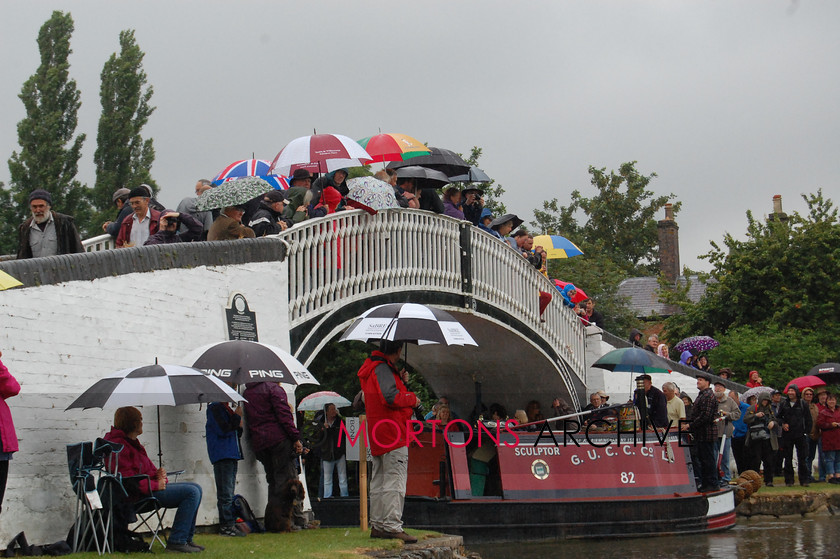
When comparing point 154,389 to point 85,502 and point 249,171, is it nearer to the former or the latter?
point 85,502

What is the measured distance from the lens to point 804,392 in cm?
2184

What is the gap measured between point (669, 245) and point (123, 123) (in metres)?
25.5

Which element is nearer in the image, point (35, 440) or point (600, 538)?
point (35, 440)

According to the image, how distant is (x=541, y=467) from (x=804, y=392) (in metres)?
8.03

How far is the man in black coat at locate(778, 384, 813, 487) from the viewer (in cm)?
2066

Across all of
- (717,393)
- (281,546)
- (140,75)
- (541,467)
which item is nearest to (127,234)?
(281,546)

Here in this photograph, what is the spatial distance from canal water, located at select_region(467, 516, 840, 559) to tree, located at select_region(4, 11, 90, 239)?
26.7 metres

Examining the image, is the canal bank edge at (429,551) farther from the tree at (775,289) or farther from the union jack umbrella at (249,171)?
the tree at (775,289)

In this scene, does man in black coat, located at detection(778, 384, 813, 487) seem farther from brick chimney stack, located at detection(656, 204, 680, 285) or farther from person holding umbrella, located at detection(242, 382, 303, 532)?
brick chimney stack, located at detection(656, 204, 680, 285)

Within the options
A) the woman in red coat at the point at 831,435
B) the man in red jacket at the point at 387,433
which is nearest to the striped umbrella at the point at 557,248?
the woman in red coat at the point at 831,435

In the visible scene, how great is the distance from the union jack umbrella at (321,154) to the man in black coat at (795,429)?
8980 millimetres

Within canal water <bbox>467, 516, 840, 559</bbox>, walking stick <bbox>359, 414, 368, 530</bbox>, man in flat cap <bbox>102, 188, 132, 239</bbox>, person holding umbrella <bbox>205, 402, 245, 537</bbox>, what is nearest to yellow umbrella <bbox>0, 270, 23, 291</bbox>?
person holding umbrella <bbox>205, 402, 245, 537</bbox>

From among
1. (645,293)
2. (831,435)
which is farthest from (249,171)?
(645,293)

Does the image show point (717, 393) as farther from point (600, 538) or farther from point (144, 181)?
point (144, 181)
